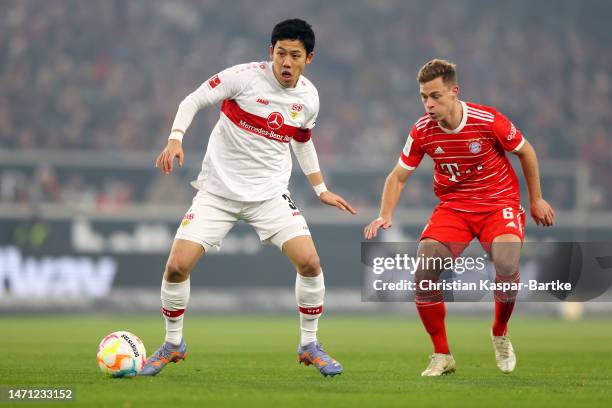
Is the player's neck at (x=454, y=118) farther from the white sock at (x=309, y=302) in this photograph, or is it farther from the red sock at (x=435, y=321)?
the white sock at (x=309, y=302)

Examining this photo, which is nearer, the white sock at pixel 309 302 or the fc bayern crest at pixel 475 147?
the white sock at pixel 309 302

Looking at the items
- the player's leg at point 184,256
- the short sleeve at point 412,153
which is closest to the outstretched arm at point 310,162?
the short sleeve at point 412,153

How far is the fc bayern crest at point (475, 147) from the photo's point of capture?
310 inches

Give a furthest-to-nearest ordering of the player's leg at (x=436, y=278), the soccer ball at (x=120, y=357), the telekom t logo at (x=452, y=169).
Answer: the telekom t logo at (x=452, y=169) < the player's leg at (x=436, y=278) < the soccer ball at (x=120, y=357)

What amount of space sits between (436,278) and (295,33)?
204cm

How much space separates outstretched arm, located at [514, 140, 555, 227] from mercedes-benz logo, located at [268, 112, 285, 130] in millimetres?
1769

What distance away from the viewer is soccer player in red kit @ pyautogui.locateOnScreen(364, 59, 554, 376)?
775 centimetres

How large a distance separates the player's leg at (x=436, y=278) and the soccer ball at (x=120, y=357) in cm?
206

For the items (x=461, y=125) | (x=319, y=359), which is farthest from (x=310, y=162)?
(x=319, y=359)

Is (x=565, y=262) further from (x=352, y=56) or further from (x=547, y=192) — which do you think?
→ (x=352, y=56)

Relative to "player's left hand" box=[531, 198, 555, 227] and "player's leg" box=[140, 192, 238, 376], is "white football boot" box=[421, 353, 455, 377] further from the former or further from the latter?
"player's leg" box=[140, 192, 238, 376]

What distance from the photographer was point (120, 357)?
7.09 meters

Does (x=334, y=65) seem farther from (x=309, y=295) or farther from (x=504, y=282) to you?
(x=309, y=295)

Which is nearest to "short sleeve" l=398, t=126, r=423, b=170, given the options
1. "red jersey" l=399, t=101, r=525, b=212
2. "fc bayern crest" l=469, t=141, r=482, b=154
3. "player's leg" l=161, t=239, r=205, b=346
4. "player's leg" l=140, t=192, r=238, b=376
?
"red jersey" l=399, t=101, r=525, b=212
